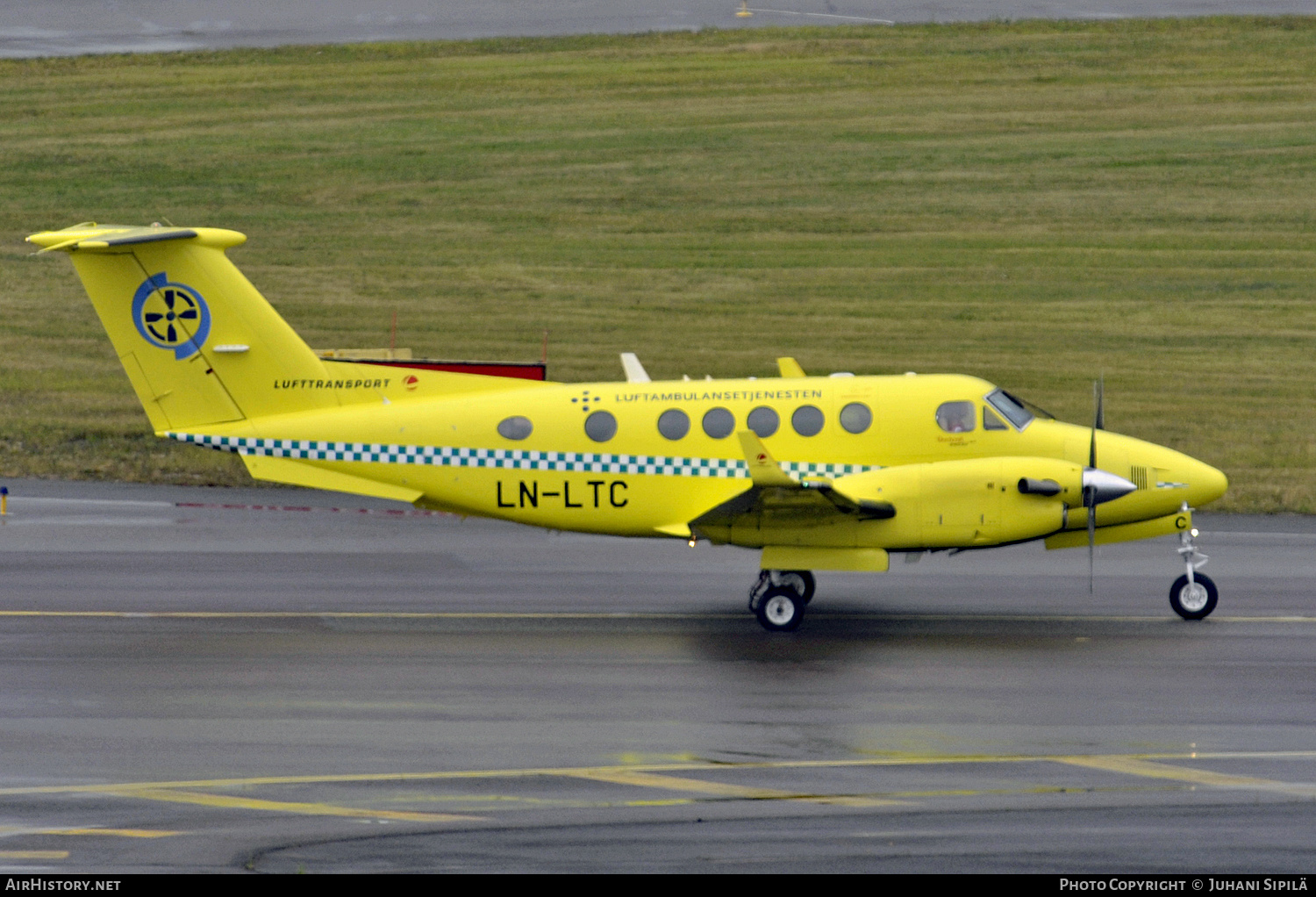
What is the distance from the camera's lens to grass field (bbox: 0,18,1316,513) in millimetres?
33875

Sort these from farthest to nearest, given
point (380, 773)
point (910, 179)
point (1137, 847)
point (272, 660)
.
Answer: point (910, 179) → point (272, 660) → point (380, 773) → point (1137, 847)

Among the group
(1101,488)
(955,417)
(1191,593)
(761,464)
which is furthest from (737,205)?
(761,464)

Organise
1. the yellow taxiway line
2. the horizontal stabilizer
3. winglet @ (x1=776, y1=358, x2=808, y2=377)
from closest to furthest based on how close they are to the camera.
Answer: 1. the yellow taxiway line
2. the horizontal stabilizer
3. winglet @ (x1=776, y1=358, x2=808, y2=377)

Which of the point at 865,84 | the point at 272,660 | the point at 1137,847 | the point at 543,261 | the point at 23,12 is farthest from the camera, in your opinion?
the point at 23,12

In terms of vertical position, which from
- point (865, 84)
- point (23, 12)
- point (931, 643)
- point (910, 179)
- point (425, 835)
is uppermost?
point (23, 12)

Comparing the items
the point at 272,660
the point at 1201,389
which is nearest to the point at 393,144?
the point at 1201,389

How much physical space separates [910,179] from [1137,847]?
35.6 meters

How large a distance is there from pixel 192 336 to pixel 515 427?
3.60 meters

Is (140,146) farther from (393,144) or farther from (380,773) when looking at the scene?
(380,773)

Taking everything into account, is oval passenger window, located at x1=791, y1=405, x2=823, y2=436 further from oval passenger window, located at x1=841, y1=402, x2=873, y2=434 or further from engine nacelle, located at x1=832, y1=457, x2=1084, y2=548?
Result: engine nacelle, located at x1=832, y1=457, x2=1084, y2=548

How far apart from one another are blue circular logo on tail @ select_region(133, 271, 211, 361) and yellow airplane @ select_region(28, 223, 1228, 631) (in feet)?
0.07

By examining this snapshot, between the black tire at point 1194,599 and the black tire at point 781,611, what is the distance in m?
3.93

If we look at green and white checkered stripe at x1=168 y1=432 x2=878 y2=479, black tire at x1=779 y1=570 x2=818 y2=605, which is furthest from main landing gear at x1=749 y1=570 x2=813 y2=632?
green and white checkered stripe at x1=168 y1=432 x2=878 y2=479

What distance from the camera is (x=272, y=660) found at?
48.7 ft
